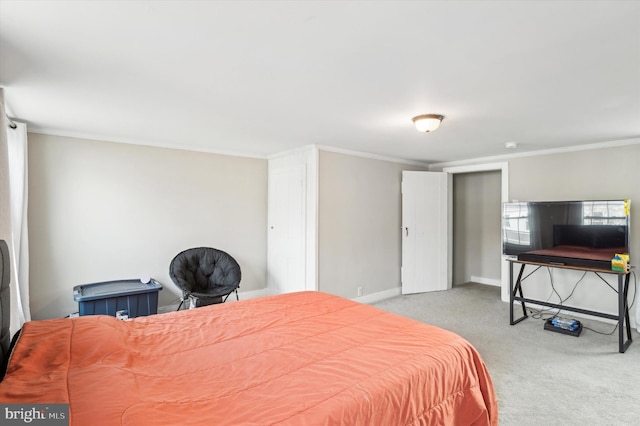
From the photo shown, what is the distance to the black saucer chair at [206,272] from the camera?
392 centimetres

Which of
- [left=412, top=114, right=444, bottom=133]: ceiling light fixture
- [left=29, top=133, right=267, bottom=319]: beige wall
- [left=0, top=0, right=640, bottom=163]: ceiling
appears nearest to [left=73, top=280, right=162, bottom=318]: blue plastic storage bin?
[left=29, top=133, right=267, bottom=319]: beige wall

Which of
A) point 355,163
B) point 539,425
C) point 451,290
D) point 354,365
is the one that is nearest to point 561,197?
point 451,290

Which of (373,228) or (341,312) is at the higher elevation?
(373,228)

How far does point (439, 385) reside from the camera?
5.08 ft

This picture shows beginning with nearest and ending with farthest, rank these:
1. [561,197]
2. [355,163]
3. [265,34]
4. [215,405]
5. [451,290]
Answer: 1. [215,405]
2. [265,34]
3. [561,197]
4. [355,163]
5. [451,290]

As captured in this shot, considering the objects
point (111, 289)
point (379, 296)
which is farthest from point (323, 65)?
point (379, 296)

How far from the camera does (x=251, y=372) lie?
56.1 inches

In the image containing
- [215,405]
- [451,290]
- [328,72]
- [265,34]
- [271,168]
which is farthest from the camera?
[451,290]

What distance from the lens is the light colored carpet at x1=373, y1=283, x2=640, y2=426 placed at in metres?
2.24

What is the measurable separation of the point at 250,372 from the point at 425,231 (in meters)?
4.57

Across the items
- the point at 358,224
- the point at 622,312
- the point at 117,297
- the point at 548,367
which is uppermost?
the point at 358,224

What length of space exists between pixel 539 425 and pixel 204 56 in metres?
3.09

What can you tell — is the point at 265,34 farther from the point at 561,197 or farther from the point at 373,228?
the point at 561,197

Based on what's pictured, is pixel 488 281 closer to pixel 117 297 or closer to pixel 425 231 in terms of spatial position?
pixel 425 231
